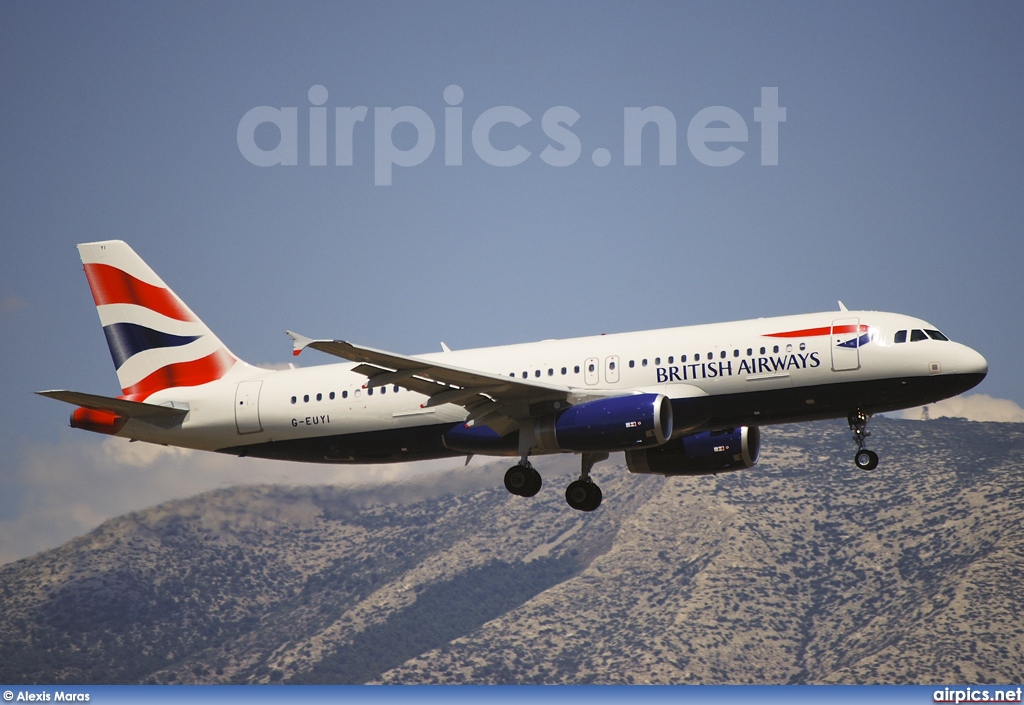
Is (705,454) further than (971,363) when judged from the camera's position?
Yes

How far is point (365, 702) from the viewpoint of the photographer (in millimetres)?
147625

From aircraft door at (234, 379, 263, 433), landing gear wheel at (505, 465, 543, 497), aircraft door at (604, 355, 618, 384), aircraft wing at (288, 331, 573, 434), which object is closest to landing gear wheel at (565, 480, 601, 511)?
landing gear wheel at (505, 465, 543, 497)

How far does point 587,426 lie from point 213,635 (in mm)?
166853

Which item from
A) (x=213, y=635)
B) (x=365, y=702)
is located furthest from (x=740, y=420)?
(x=213, y=635)

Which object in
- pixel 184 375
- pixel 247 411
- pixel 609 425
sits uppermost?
pixel 184 375

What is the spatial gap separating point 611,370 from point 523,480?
499 cm

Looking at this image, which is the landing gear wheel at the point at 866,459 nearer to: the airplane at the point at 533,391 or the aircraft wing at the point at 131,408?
the airplane at the point at 533,391

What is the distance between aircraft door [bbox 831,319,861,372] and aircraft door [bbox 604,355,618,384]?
7131mm

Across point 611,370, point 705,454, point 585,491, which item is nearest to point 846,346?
point 611,370

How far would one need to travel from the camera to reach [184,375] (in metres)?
52.5

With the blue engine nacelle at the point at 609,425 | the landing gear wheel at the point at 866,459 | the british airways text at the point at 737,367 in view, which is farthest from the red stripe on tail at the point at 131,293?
the landing gear wheel at the point at 866,459

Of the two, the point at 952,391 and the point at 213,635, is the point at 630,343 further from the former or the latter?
the point at 213,635

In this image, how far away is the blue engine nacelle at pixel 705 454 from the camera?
49.8m

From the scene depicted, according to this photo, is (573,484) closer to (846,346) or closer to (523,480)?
(523,480)
